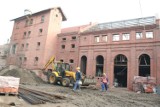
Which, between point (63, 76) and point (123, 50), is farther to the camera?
point (123, 50)

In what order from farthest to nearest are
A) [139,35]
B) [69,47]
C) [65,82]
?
1. [69,47]
2. [139,35]
3. [65,82]

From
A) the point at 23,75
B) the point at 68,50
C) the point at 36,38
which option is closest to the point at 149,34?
the point at 68,50

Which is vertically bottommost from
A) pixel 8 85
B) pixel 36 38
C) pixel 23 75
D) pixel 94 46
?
pixel 8 85

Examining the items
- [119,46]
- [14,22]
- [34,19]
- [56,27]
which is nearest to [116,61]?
[119,46]

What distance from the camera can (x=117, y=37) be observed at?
89.6 feet

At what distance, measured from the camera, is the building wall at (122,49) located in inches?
949

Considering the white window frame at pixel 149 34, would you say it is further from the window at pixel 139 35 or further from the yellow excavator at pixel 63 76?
the yellow excavator at pixel 63 76

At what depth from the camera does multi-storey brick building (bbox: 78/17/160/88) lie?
960 inches

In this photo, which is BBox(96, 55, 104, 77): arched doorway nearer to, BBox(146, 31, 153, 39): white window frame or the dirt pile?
BBox(146, 31, 153, 39): white window frame

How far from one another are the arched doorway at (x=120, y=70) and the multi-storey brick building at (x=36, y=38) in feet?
36.5

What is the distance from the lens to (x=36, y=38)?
33.3 meters

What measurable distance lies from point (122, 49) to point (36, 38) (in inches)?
606

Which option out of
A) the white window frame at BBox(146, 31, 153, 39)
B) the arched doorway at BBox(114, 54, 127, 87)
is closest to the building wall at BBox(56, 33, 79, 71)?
the arched doorway at BBox(114, 54, 127, 87)

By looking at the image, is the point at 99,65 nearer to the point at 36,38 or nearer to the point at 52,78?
the point at 52,78
